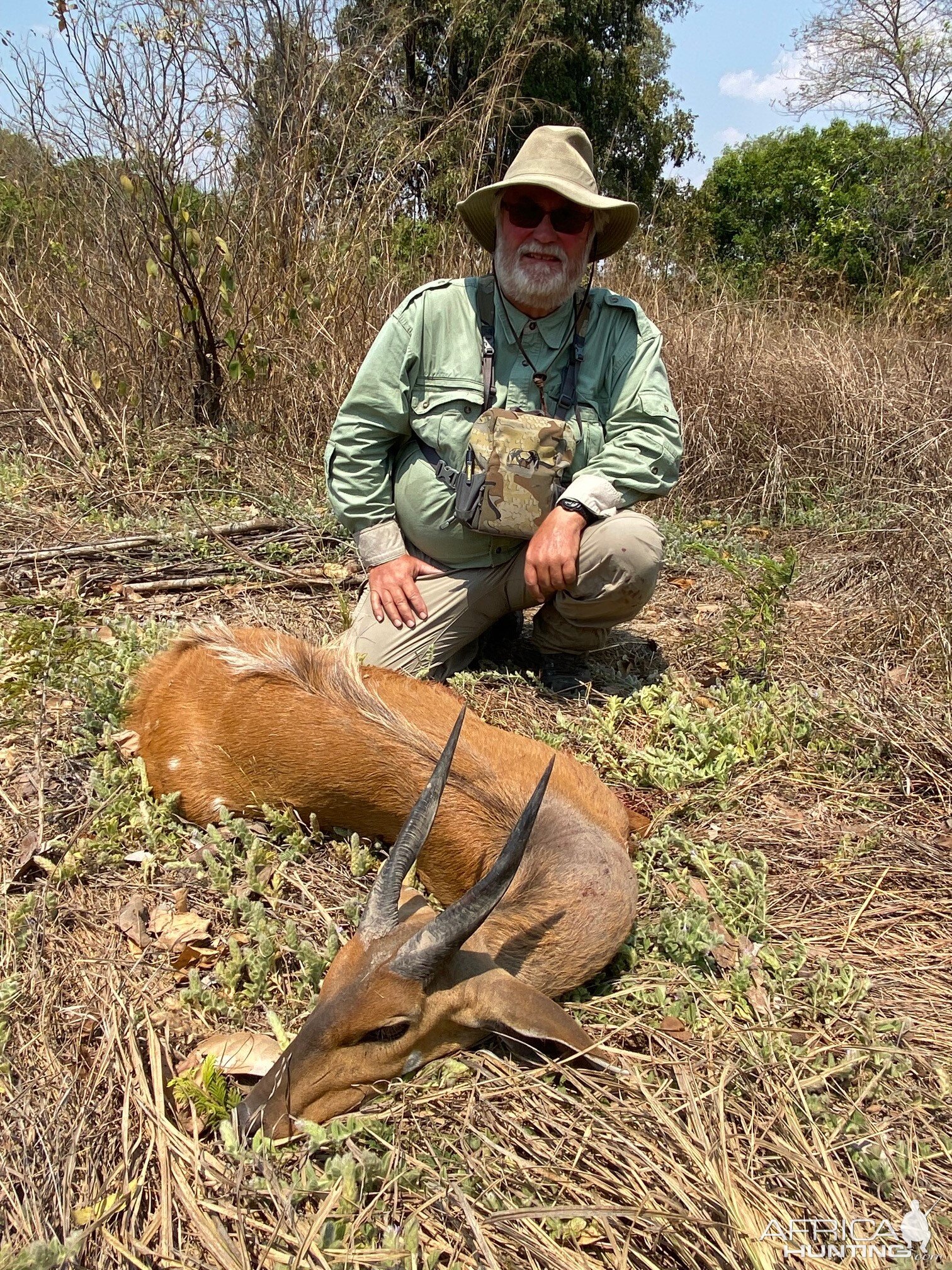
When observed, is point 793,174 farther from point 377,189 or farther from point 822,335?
point 377,189

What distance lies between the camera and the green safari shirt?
4.18 meters

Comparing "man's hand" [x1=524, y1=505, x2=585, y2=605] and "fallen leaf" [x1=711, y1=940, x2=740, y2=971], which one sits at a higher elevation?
"man's hand" [x1=524, y1=505, x2=585, y2=605]

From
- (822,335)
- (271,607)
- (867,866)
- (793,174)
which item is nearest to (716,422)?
(822,335)

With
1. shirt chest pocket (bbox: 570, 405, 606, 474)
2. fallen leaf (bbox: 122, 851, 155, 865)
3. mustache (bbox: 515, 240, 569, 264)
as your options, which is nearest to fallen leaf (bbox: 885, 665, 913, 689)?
shirt chest pocket (bbox: 570, 405, 606, 474)

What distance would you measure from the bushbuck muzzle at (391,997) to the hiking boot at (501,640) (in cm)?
248

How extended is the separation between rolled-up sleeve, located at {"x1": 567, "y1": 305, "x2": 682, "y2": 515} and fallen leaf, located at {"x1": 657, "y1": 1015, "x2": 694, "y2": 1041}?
230 centimetres

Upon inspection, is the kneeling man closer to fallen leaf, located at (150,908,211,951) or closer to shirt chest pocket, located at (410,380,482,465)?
shirt chest pocket, located at (410,380,482,465)

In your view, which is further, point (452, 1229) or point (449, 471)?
point (449, 471)

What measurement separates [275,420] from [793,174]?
21.4 metres

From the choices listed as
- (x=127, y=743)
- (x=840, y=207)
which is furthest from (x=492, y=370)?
(x=840, y=207)

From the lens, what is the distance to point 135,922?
9.05ft

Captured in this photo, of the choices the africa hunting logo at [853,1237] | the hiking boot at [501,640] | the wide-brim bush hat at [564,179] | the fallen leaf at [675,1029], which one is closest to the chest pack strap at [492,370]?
the wide-brim bush hat at [564,179]

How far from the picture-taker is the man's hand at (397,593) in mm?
4234

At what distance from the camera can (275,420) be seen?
6.93 meters
